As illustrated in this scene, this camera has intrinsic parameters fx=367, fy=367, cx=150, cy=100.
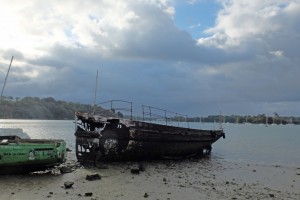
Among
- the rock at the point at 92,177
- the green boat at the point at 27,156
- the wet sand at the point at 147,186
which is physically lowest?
the wet sand at the point at 147,186

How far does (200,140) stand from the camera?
34.7 metres

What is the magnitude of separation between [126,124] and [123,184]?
853 cm

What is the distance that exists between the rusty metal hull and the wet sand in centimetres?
155

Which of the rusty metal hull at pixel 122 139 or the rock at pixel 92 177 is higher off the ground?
the rusty metal hull at pixel 122 139

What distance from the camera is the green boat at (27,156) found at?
17.7 metres

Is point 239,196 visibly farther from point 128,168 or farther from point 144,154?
point 144,154

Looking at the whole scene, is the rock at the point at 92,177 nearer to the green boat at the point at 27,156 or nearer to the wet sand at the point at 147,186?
the wet sand at the point at 147,186

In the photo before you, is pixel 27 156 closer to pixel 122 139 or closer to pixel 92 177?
pixel 92 177

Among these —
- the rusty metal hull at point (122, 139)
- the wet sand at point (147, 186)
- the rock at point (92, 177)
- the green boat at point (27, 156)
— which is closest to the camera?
the wet sand at point (147, 186)

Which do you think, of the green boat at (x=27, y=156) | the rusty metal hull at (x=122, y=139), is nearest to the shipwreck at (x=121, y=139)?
the rusty metal hull at (x=122, y=139)

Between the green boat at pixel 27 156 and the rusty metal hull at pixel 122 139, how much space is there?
4295 mm

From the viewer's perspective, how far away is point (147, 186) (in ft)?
56.3

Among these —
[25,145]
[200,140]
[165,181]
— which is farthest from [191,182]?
[200,140]

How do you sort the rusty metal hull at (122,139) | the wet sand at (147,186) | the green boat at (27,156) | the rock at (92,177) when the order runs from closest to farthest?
the wet sand at (147,186), the green boat at (27,156), the rock at (92,177), the rusty metal hull at (122,139)
